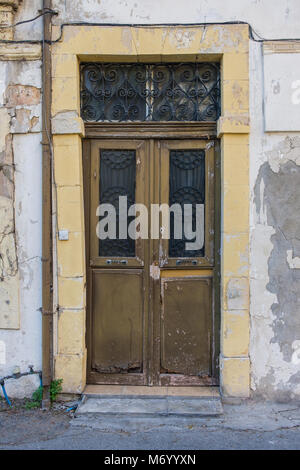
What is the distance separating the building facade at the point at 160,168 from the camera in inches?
181

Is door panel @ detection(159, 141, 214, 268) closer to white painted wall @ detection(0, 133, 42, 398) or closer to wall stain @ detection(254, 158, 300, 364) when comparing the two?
wall stain @ detection(254, 158, 300, 364)

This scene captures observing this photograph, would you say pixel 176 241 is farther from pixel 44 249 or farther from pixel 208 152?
pixel 44 249

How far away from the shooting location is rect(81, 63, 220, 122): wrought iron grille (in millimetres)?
4816

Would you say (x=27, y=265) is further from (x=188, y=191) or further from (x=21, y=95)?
(x=188, y=191)

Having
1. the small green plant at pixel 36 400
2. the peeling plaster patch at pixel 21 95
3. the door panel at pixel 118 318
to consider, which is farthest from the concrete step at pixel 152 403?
the peeling plaster patch at pixel 21 95

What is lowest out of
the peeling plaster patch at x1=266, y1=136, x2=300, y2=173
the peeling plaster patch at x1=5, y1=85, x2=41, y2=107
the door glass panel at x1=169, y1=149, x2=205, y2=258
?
the door glass panel at x1=169, y1=149, x2=205, y2=258

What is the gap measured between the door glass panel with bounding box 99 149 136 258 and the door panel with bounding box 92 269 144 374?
0.89 ft

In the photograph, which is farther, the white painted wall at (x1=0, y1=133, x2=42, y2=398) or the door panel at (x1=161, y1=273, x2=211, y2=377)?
the door panel at (x1=161, y1=273, x2=211, y2=377)

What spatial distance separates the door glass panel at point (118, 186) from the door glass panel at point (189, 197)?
0.42 meters

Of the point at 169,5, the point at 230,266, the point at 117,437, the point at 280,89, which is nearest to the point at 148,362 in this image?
the point at 117,437

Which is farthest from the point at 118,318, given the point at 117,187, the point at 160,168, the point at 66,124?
the point at 66,124

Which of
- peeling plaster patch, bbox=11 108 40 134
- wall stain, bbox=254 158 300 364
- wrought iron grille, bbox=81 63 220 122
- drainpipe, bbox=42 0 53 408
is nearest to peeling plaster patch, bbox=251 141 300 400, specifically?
wall stain, bbox=254 158 300 364

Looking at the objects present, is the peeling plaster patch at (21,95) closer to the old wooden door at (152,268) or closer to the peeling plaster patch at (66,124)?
the peeling plaster patch at (66,124)

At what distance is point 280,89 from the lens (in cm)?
456
